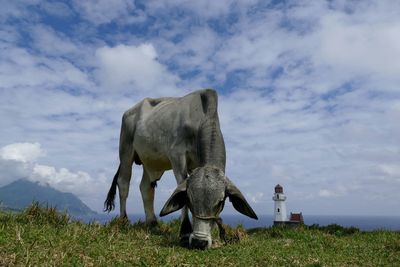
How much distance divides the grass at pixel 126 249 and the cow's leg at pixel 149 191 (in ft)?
7.05

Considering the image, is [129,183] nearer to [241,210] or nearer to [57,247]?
[241,210]

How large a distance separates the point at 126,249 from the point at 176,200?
164 centimetres

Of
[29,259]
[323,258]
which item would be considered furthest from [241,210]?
[29,259]

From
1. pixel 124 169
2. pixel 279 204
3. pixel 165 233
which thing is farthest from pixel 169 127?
pixel 279 204

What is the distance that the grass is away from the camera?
5914 millimetres

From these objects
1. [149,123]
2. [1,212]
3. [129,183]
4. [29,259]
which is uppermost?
[149,123]

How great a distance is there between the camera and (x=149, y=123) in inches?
464

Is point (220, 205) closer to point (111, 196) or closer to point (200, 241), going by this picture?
point (200, 241)

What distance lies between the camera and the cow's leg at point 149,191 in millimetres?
12484

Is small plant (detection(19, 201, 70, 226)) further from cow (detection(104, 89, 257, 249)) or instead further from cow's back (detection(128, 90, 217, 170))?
cow's back (detection(128, 90, 217, 170))

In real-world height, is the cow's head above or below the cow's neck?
below

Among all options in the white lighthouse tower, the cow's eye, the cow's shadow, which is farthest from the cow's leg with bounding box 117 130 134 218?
the white lighthouse tower

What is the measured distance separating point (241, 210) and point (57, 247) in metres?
3.81

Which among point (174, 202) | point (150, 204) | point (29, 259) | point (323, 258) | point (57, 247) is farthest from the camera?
point (150, 204)
